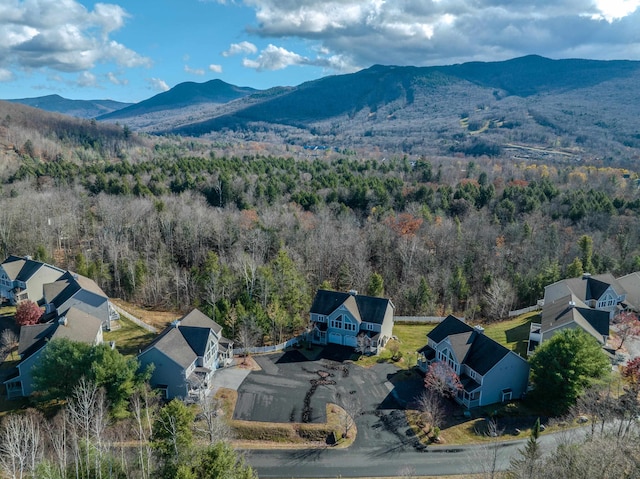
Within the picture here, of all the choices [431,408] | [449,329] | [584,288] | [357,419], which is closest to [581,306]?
[584,288]

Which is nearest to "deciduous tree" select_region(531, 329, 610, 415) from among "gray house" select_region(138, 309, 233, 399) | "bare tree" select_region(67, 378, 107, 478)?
"gray house" select_region(138, 309, 233, 399)

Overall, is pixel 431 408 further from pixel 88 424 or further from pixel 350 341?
pixel 88 424

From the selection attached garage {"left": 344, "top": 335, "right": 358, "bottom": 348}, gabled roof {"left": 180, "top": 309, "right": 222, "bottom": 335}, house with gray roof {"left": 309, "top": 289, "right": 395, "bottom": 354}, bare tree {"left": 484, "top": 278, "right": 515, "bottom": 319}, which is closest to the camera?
gabled roof {"left": 180, "top": 309, "right": 222, "bottom": 335}

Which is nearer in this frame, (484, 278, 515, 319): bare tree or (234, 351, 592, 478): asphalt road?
(234, 351, 592, 478): asphalt road

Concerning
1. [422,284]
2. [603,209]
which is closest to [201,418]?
[422,284]

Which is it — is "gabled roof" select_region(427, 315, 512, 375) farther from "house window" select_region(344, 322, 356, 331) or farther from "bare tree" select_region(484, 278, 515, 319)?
"bare tree" select_region(484, 278, 515, 319)

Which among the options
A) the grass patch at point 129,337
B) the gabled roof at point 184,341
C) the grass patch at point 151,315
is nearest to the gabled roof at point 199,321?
the gabled roof at point 184,341
